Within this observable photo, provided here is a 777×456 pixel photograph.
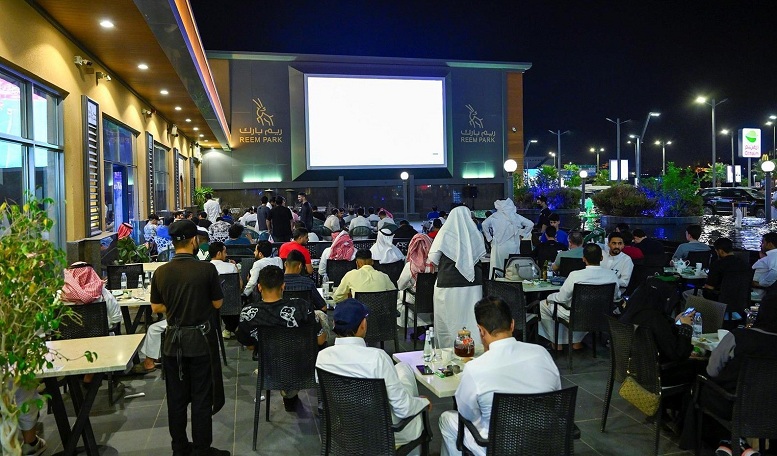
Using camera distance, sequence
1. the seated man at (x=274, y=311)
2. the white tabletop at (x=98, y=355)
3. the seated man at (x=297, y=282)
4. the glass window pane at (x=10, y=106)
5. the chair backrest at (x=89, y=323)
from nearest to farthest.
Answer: the white tabletop at (x=98, y=355)
the seated man at (x=274, y=311)
the chair backrest at (x=89, y=323)
the seated man at (x=297, y=282)
the glass window pane at (x=10, y=106)

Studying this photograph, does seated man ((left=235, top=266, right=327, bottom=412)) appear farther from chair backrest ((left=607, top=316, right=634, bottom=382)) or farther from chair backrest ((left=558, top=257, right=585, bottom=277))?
chair backrest ((left=558, top=257, right=585, bottom=277))

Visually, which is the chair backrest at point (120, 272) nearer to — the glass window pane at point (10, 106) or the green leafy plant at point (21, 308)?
the glass window pane at point (10, 106)

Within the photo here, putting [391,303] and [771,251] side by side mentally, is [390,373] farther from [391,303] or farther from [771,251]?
[771,251]

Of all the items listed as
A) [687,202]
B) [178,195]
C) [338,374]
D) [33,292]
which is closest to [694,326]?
[338,374]

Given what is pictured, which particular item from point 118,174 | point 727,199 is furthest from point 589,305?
point 727,199

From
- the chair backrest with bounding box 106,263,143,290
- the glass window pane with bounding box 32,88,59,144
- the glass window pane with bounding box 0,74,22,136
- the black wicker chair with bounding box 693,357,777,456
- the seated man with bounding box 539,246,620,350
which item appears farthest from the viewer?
the glass window pane with bounding box 32,88,59,144

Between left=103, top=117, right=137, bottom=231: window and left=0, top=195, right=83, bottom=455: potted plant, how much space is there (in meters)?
8.73

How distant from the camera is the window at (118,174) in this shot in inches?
444

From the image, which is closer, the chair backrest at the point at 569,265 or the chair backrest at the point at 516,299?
the chair backrest at the point at 516,299

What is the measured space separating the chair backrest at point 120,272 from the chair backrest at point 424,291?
3.47 meters

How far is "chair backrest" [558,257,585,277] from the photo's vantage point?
26.0 ft

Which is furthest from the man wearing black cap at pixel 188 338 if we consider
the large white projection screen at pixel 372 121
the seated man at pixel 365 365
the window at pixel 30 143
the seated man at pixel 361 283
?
the large white projection screen at pixel 372 121

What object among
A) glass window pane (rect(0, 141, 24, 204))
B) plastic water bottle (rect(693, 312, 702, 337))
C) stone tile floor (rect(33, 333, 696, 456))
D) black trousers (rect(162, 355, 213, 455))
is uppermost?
glass window pane (rect(0, 141, 24, 204))

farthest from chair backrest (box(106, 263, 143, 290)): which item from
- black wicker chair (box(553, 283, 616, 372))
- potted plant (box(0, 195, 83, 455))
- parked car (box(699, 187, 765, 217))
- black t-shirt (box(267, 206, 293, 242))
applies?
parked car (box(699, 187, 765, 217))
